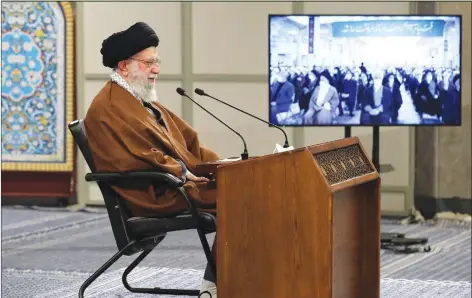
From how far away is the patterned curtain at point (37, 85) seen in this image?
7363 mm

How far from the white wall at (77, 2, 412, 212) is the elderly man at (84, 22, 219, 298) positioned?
3.09 metres

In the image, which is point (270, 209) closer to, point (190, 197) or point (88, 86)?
point (190, 197)

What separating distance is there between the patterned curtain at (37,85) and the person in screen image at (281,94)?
228cm

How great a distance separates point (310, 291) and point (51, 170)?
15.2 ft

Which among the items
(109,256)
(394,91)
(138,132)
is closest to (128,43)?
(138,132)

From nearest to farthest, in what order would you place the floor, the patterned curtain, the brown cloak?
1. the brown cloak
2. the floor
3. the patterned curtain

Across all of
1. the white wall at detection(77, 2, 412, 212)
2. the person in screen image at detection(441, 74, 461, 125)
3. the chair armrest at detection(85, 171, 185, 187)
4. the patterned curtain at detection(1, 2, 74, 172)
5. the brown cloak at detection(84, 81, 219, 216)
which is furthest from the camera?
the patterned curtain at detection(1, 2, 74, 172)

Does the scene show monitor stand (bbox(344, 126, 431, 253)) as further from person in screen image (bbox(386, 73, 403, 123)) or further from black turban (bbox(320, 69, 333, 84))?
black turban (bbox(320, 69, 333, 84))

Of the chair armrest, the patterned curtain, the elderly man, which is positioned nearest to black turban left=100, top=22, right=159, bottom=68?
the elderly man

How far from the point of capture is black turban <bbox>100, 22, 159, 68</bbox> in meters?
3.91

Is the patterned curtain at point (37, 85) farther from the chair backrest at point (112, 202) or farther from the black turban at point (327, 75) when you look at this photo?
the chair backrest at point (112, 202)

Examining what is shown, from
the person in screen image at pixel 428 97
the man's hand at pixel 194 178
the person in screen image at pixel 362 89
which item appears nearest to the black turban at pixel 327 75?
the person in screen image at pixel 362 89

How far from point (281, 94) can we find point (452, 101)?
3.30 feet

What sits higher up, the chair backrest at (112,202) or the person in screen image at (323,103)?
the person in screen image at (323,103)
